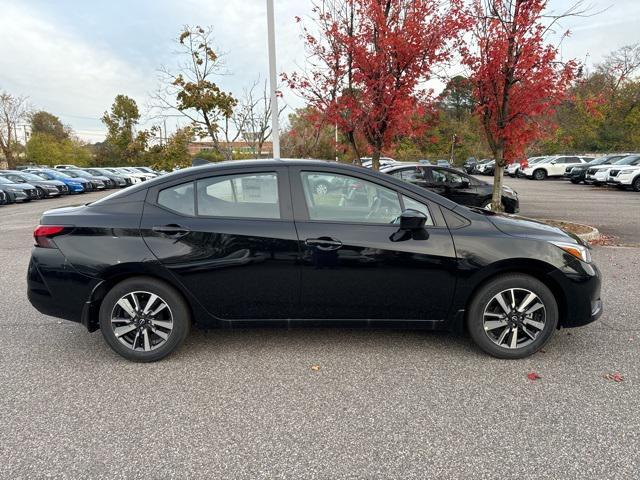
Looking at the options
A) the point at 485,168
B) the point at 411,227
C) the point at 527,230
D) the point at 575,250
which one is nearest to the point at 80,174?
the point at 411,227

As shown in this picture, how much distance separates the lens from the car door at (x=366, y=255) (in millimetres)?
3061

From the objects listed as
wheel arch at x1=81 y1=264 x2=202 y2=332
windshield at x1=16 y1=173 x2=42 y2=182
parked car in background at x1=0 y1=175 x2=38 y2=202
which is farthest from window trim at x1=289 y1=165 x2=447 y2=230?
windshield at x1=16 y1=173 x2=42 y2=182

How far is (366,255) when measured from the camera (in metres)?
3.05

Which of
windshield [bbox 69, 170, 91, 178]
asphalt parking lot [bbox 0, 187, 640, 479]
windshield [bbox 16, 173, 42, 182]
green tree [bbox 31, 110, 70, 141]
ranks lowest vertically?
asphalt parking lot [bbox 0, 187, 640, 479]

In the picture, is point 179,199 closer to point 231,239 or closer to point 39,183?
point 231,239

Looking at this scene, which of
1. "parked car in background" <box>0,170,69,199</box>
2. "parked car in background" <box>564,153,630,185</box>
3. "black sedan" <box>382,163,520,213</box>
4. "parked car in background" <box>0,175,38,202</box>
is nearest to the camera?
"black sedan" <box>382,163,520,213</box>

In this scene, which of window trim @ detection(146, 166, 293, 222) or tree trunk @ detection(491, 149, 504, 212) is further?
tree trunk @ detection(491, 149, 504, 212)

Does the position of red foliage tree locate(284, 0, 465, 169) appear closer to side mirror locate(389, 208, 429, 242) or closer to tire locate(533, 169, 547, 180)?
side mirror locate(389, 208, 429, 242)

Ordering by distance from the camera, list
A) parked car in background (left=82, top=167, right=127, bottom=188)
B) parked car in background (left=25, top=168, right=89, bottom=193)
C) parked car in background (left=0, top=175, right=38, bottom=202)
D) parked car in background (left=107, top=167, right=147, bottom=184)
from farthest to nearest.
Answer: parked car in background (left=107, top=167, right=147, bottom=184), parked car in background (left=82, top=167, right=127, bottom=188), parked car in background (left=25, top=168, right=89, bottom=193), parked car in background (left=0, top=175, right=38, bottom=202)

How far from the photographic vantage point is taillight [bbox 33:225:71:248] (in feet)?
10.4

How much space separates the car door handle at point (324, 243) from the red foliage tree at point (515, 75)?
19.4ft

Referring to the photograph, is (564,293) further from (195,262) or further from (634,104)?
(634,104)

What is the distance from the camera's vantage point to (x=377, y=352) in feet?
11.0

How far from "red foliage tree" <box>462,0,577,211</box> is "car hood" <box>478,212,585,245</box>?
4789 millimetres
